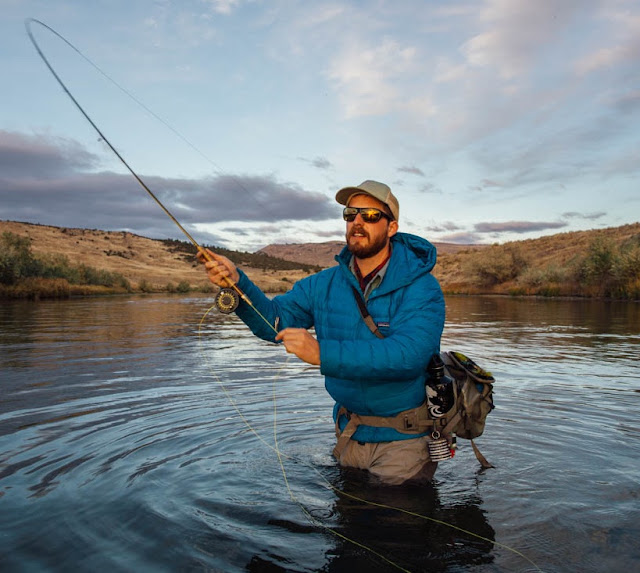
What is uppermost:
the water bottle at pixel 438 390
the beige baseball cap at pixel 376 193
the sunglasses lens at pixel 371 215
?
the beige baseball cap at pixel 376 193

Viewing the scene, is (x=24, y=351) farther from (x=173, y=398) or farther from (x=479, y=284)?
(x=479, y=284)

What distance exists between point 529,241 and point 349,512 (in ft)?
252

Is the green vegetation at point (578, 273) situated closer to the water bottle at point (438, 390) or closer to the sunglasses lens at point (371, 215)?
the water bottle at point (438, 390)

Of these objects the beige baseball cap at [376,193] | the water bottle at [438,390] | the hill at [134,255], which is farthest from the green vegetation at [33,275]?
the water bottle at [438,390]

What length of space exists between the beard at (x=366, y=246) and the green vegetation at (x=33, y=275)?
3070cm

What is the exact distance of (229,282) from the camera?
430 cm

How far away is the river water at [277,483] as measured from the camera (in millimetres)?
3504

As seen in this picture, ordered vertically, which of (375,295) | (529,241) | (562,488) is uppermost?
(529,241)

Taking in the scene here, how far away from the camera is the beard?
14.2 ft

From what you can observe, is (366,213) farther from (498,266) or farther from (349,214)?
(498,266)

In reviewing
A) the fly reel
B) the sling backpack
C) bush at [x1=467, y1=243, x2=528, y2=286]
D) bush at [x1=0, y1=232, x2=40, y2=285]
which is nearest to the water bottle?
the sling backpack

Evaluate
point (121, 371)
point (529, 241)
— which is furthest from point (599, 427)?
point (529, 241)

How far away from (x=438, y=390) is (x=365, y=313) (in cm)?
77

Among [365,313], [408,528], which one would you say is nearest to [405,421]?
[408,528]
